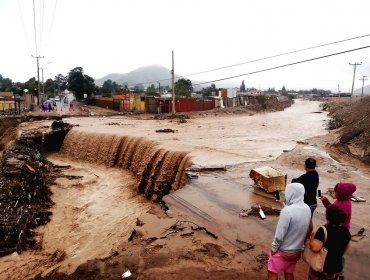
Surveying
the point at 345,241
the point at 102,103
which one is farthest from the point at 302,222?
the point at 102,103

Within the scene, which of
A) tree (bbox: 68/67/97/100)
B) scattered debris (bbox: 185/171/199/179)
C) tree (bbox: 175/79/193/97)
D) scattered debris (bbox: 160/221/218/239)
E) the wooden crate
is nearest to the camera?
scattered debris (bbox: 160/221/218/239)

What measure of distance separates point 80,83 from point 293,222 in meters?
52.7

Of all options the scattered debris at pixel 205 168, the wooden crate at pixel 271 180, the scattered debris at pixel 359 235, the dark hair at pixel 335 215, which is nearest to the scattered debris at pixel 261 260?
the scattered debris at pixel 359 235

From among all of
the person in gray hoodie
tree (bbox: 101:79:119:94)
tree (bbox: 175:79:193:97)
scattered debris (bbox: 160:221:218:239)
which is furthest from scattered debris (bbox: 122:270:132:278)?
tree (bbox: 101:79:119:94)

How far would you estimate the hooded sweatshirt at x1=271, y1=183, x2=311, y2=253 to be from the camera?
388 cm

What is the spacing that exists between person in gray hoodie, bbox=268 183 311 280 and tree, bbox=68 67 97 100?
52133 millimetres

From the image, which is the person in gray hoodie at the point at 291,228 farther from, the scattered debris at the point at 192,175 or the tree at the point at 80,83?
the tree at the point at 80,83

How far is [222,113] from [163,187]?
1169 inches

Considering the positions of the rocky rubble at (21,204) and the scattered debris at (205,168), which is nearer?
the rocky rubble at (21,204)

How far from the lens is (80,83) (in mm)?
52000

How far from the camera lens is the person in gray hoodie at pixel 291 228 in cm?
388

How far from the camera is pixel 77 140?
20.5 meters

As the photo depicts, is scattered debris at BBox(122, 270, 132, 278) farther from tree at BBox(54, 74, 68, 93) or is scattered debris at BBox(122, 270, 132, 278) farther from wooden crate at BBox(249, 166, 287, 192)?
tree at BBox(54, 74, 68, 93)

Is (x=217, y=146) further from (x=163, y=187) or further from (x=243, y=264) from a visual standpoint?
(x=243, y=264)
